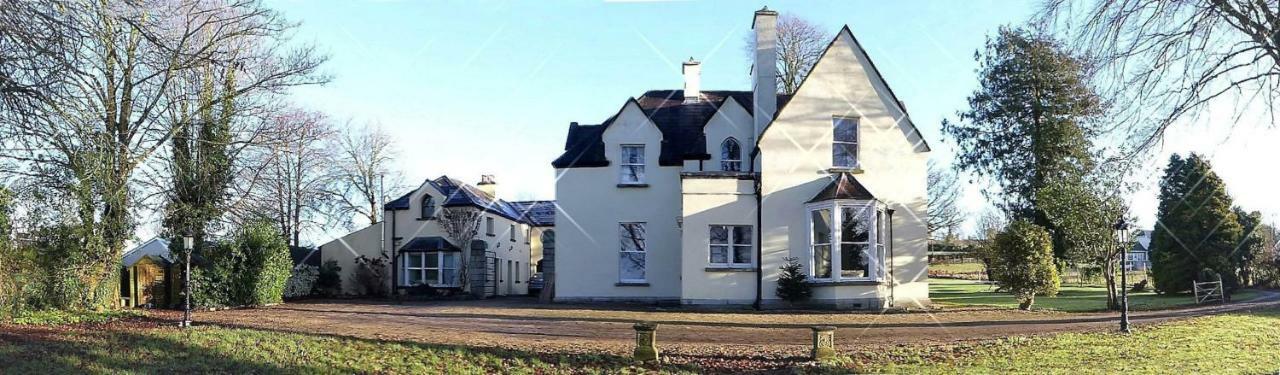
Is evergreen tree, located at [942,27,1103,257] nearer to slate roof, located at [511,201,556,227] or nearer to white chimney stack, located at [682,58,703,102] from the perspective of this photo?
white chimney stack, located at [682,58,703,102]

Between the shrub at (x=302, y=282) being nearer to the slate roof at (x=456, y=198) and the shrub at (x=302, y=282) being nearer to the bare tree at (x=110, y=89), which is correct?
the slate roof at (x=456, y=198)

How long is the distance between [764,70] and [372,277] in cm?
1800

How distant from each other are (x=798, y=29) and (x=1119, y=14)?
2813 centimetres

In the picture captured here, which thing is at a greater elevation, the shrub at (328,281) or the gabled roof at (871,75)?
the gabled roof at (871,75)

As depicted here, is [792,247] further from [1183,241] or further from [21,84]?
[1183,241]

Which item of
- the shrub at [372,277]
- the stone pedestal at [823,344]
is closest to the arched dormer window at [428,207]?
the shrub at [372,277]

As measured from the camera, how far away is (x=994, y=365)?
11.9 meters

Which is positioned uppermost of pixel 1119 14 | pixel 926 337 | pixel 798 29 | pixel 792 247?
pixel 798 29

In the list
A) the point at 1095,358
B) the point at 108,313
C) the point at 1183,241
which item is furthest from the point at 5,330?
the point at 1183,241

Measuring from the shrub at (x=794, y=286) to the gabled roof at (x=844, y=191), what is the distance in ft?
6.08

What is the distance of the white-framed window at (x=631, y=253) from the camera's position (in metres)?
26.1

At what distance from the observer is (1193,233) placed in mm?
33625

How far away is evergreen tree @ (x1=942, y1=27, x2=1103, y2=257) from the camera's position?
1278 inches

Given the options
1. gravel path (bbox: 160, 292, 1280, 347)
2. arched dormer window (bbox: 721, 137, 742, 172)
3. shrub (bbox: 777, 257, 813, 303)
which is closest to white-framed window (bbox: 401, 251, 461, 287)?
gravel path (bbox: 160, 292, 1280, 347)
